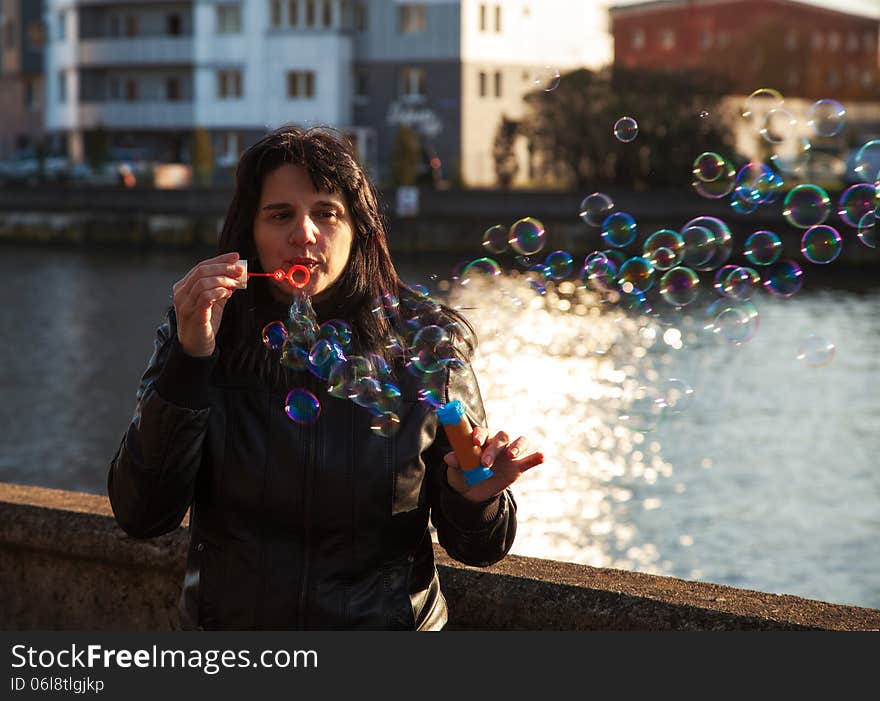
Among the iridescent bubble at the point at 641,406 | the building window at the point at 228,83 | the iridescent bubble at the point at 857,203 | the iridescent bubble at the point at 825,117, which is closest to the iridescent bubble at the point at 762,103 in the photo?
the iridescent bubble at the point at 825,117

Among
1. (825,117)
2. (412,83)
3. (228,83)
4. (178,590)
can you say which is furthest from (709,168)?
(228,83)

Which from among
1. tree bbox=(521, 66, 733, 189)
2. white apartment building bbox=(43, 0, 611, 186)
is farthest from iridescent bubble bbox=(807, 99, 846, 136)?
white apartment building bbox=(43, 0, 611, 186)

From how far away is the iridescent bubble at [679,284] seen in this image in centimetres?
564

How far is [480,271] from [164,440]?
2354mm

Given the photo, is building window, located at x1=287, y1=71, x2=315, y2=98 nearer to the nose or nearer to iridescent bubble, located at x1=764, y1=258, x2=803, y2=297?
iridescent bubble, located at x1=764, y1=258, x2=803, y2=297

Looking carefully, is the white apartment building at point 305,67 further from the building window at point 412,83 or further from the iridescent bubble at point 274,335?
the iridescent bubble at point 274,335

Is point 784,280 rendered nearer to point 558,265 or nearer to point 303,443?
point 558,265

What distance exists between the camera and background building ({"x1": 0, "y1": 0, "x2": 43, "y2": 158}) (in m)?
72.3

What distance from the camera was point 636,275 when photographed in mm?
5598

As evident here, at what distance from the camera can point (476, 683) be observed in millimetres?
3195

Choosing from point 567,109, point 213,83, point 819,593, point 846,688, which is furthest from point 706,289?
point 846,688

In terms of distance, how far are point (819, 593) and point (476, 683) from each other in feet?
46.8

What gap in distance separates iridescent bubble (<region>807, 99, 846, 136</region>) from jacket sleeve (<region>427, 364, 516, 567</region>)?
3212mm

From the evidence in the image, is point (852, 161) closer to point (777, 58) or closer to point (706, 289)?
point (706, 289)
